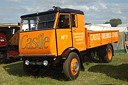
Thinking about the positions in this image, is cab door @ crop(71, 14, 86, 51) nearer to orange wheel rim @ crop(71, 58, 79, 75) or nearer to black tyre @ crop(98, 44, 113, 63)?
orange wheel rim @ crop(71, 58, 79, 75)

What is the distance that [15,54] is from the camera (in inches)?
464

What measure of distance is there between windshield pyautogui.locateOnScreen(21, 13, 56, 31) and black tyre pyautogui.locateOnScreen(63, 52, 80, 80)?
4.65ft

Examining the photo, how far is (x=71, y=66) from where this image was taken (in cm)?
636

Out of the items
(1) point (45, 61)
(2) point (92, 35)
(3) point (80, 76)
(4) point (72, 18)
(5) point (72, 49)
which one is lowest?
(3) point (80, 76)

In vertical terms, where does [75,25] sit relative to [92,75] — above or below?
above

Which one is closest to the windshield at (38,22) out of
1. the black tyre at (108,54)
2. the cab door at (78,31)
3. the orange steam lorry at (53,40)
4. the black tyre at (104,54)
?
the orange steam lorry at (53,40)

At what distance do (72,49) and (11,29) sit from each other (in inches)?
282

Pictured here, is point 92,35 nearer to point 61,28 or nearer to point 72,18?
point 72,18

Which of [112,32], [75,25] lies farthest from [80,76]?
[112,32]

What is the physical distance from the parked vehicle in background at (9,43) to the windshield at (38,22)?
15.6ft

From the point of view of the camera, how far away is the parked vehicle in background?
11640 millimetres

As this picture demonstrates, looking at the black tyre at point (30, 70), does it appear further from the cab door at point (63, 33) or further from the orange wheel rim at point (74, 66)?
the cab door at point (63, 33)

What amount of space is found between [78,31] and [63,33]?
3.53 ft

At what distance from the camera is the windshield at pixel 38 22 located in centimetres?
627
